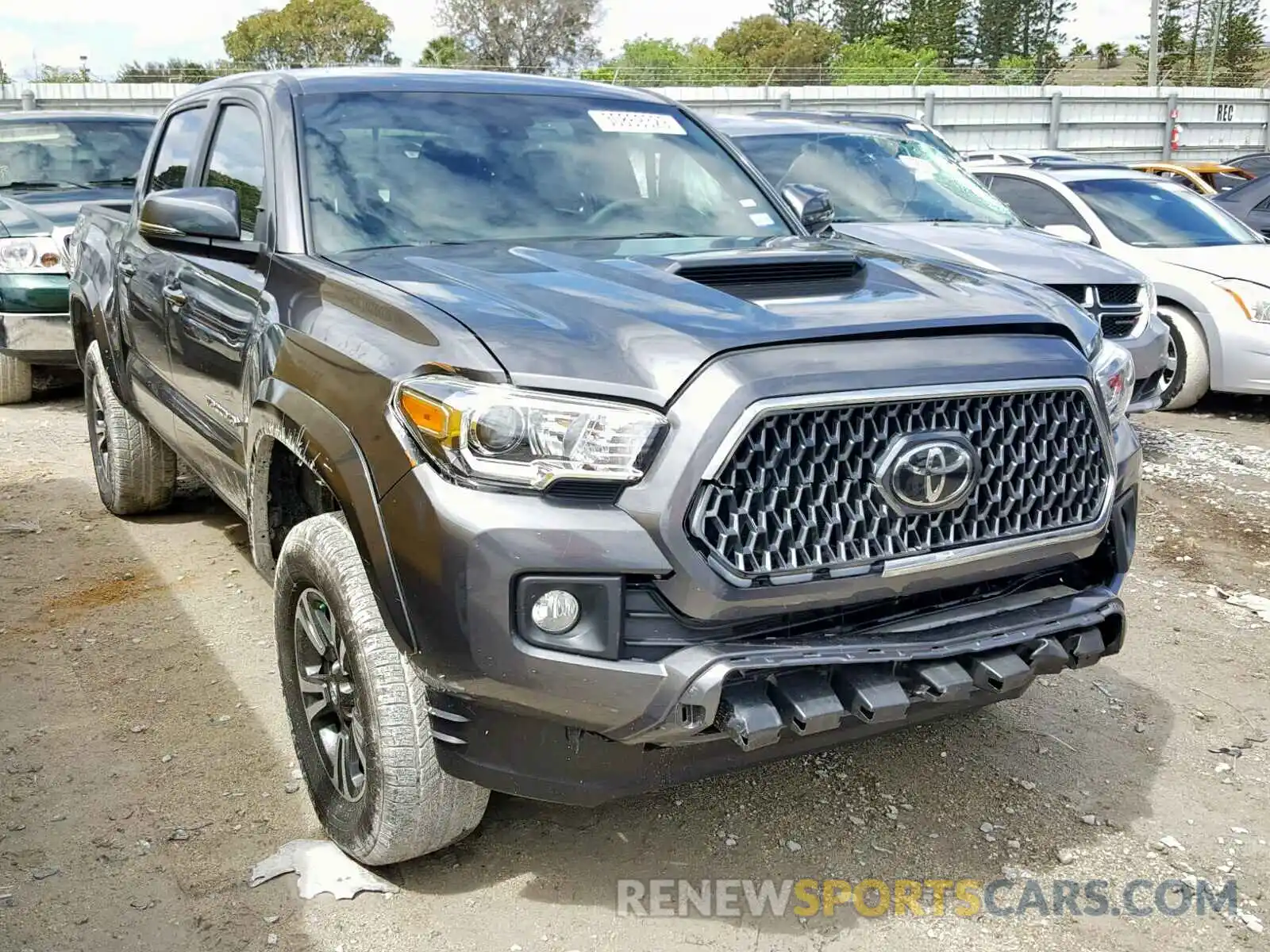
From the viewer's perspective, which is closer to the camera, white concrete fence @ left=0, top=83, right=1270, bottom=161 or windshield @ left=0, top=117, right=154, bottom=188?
windshield @ left=0, top=117, right=154, bottom=188

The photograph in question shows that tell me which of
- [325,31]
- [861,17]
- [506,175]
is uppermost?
[861,17]

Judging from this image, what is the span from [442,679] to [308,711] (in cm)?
77

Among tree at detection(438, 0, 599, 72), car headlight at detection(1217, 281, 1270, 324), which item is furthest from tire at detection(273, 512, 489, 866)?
tree at detection(438, 0, 599, 72)

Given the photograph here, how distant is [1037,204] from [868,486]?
7494mm

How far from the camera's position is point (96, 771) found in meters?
3.47

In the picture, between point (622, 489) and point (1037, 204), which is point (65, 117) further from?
point (622, 489)

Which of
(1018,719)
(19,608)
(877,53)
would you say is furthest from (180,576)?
(877,53)

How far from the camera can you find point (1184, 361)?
27.1 feet

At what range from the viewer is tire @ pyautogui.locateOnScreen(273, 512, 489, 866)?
8.63 feet

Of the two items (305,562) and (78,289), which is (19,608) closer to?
(78,289)

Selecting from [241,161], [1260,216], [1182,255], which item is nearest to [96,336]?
[241,161]

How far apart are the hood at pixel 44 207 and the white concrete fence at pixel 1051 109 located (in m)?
16.5

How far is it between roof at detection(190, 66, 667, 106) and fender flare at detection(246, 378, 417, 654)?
45.4 inches

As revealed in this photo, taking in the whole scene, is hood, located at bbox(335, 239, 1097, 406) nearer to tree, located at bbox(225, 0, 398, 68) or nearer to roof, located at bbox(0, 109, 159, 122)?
roof, located at bbox(0, 109, 159, 122)
